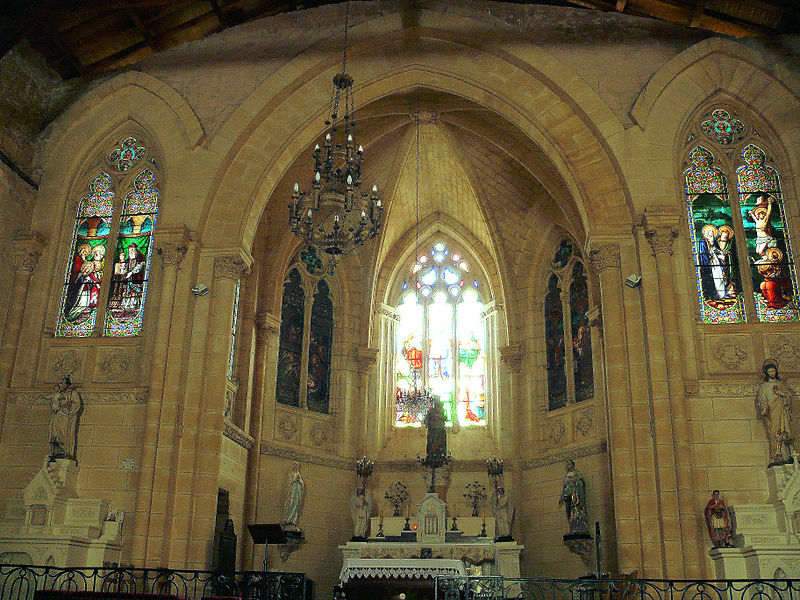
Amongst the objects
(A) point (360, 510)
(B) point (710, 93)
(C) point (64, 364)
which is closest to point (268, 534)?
(A) point (360, 510)

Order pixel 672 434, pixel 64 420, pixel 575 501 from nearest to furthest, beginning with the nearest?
pixel 672 434
pixel 64 420
pixel 575 501

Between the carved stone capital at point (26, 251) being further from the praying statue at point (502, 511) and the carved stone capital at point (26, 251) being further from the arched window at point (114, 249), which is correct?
the praying statue at point (502, 511)

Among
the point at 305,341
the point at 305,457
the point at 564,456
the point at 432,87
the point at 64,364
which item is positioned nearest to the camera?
the point at 64,364

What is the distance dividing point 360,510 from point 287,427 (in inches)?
96.6

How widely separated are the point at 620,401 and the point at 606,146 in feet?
15.0

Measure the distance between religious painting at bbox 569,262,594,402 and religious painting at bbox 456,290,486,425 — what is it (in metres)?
2.89

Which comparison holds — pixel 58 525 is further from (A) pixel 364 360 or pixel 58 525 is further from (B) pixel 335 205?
(A) pixel 364 360

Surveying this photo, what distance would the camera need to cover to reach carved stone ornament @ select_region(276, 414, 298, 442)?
715 inches

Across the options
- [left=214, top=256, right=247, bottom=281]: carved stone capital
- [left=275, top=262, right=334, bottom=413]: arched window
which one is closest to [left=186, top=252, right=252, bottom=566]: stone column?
[left=214, top=256, right=247, bottom=281]: carved stone capital

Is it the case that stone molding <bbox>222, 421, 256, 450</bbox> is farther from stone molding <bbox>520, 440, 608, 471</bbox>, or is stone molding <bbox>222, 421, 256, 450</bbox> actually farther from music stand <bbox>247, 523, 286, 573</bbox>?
stone molding <bbox>520, 440, 608, 471</bbox>

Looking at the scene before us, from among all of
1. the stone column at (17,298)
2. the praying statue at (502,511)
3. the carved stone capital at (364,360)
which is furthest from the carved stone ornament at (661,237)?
the stone column at (17,298)

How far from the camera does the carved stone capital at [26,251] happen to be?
582 inches

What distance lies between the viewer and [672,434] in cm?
1251

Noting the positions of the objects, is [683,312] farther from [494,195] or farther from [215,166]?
[215,166]
